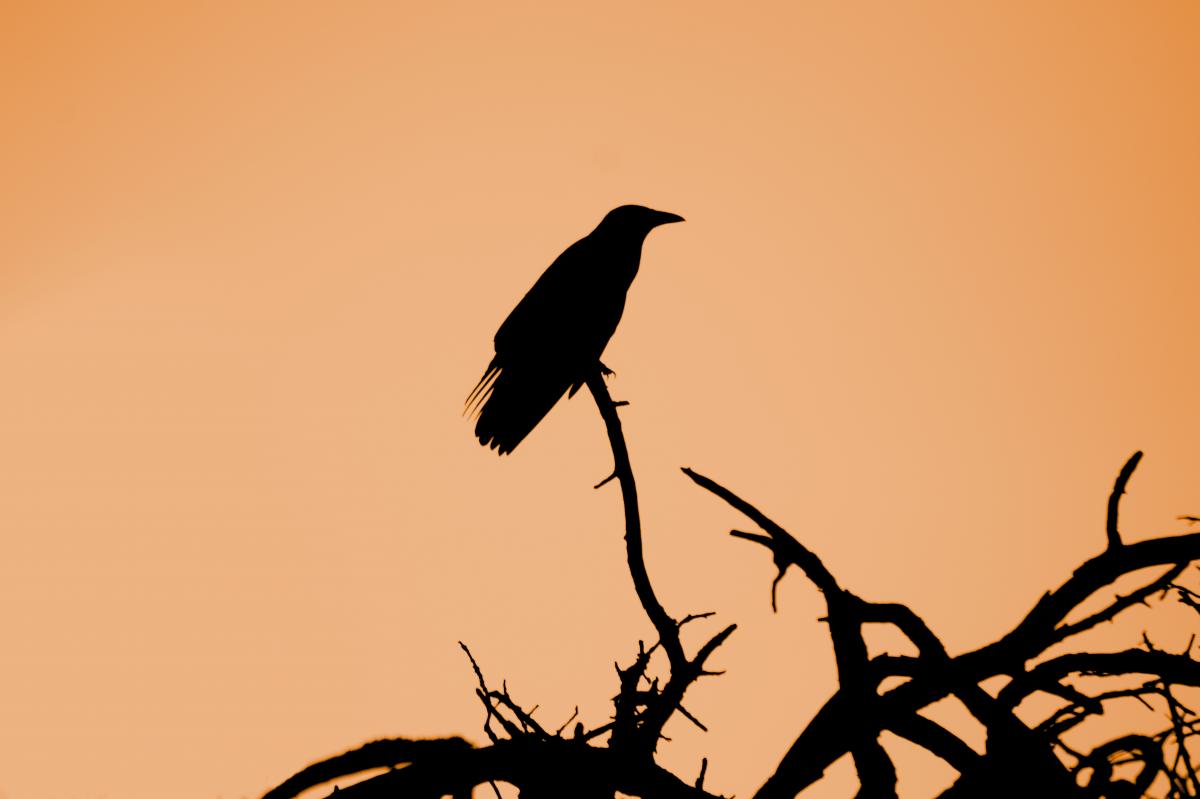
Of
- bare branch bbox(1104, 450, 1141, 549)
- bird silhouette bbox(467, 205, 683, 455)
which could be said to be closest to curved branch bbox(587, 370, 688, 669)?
bird silhouette bbox(467, 205, 683, 455)

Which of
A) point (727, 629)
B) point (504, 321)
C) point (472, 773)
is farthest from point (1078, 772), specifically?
point (504, 321)

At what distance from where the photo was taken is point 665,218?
6.27 meters

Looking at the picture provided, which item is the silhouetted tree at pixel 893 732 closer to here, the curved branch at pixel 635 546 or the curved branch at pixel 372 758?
the curved branch at pixel 372 758

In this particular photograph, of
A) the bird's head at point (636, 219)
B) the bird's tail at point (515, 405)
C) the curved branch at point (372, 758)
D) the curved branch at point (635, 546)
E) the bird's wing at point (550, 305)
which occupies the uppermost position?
the bird's head at point (636, 219)

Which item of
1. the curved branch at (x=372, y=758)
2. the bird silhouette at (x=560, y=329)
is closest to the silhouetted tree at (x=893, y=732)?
the curved branch at (x=372, y=758)

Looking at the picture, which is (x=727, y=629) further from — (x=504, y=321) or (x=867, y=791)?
(x=504, y=321)

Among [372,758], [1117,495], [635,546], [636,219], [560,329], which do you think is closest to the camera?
[372,758]

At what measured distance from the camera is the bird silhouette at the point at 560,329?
5703 mm

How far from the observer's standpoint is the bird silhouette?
5.70 meters

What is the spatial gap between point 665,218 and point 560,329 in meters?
1.11

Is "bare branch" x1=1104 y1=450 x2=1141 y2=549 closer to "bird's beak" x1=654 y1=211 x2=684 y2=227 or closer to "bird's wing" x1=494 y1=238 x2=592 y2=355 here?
"bird's wing" x1=494 y1=238 x2=592 y2=355

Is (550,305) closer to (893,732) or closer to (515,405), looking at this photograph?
(515,405)

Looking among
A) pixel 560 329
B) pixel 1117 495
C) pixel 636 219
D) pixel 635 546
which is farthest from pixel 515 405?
pixel 1117 495

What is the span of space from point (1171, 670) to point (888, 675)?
37 centimetres
